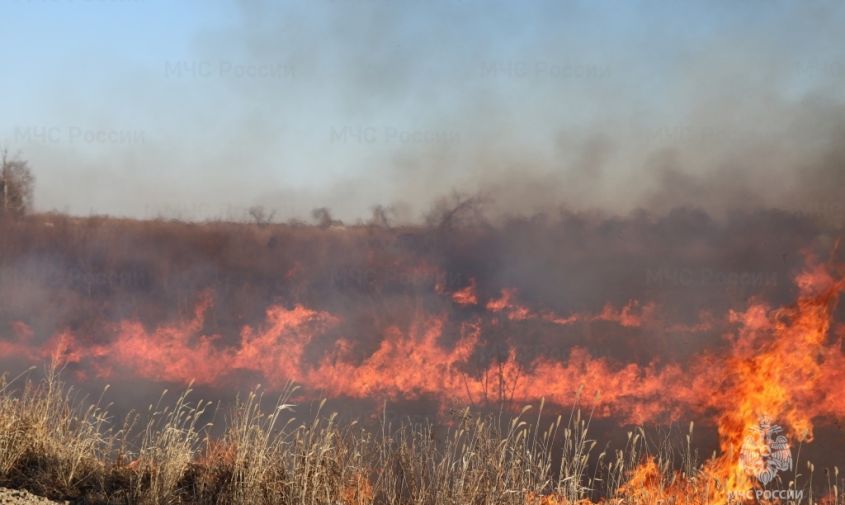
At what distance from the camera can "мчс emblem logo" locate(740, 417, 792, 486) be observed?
44.2 feet

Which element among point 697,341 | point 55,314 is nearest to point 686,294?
point 697,341

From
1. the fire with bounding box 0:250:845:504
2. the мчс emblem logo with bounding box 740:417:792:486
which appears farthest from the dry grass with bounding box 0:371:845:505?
the fire with bounding box 0:250:845:504

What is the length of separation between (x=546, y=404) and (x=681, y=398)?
A: 3.75 meters

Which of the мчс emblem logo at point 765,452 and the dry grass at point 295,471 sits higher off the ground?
the dry grass at point 295,471

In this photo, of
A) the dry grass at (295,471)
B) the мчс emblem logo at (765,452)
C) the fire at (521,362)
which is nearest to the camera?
the dry grass at (295,471)

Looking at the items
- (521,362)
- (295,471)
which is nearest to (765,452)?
(521,362)

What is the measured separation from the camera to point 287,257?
81.0 feet

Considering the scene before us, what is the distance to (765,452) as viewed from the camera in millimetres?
14516

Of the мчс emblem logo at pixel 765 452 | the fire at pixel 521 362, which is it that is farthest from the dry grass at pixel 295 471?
the fire at pixel 521 362

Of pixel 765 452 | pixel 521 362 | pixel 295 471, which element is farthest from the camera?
pixel 521 362

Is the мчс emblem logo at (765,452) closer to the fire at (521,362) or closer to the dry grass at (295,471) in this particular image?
the fire at (521,362)

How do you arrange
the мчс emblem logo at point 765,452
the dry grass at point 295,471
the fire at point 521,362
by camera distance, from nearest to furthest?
the dry grass at point 295,471
the мчс emblem logo at point 765,452
the fire at point 521,362

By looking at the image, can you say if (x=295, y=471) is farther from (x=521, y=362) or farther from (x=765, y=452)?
(x=521, y=362)

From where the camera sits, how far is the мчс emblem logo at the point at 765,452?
44.2 ft
